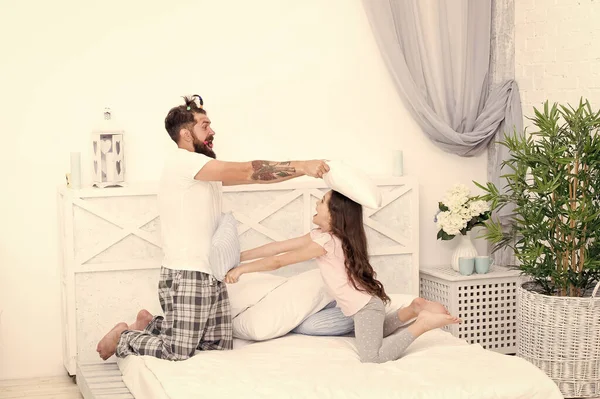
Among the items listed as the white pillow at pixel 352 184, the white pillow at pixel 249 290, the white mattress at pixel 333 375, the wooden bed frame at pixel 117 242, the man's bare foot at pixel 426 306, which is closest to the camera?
the white mattress at pixel 333 375

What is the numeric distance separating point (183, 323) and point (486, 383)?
4.12ft

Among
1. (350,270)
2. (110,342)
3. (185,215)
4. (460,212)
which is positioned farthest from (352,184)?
(110,342)

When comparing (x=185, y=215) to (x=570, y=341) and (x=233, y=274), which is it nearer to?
(x=233, y=274)

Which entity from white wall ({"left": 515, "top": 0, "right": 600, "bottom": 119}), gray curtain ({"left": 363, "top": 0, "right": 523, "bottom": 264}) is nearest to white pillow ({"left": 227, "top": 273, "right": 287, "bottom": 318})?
gray curtain ({"left": 363, "top": 0, "right": 523, "bottom": 264})

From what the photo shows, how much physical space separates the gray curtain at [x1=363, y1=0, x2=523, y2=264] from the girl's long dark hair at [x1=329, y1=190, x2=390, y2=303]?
125cm

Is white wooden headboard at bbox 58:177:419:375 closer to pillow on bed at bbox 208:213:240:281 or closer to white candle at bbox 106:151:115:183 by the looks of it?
white candle at bbox 106:151:115:183

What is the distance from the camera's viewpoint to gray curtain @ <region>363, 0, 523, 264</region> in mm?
4848

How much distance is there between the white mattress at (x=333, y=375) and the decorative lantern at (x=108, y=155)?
0.97m

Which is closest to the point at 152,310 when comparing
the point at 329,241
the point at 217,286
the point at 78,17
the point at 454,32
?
the point at 217,286

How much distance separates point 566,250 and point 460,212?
2.44 feet

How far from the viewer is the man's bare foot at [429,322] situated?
371 cm

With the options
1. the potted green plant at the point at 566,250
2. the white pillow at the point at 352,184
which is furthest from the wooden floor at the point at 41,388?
the potted green plant at the point at 566,250

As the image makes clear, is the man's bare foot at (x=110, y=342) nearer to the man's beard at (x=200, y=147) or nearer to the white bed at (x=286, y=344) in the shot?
the white bed at (x=286, y=344)

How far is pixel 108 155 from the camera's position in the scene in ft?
14.4
